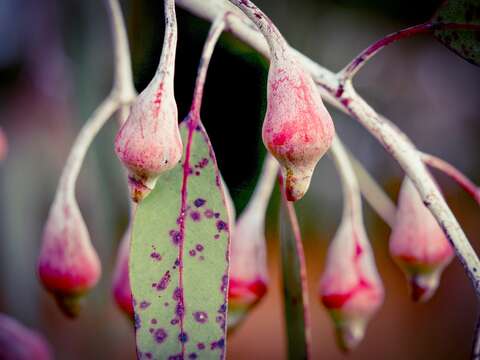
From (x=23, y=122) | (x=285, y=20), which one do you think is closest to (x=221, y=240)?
(x=285, y=20)

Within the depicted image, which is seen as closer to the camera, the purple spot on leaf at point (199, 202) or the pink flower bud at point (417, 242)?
the purple spot on leaf at point (199, 202)

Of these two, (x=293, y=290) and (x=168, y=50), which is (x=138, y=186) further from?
(x=293, y=290)

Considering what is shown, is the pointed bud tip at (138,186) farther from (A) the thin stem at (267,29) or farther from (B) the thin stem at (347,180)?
(B) the thin stem at (347,180)

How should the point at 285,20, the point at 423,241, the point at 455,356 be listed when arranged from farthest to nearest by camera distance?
the point at 455,356 → the point at 285,20 → the point at 423,241

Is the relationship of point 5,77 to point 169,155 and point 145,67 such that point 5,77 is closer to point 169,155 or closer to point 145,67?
point 145,67

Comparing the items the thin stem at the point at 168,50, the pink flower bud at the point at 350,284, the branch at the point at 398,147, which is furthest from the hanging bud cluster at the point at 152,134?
the pink flower bud at the point at 350,284

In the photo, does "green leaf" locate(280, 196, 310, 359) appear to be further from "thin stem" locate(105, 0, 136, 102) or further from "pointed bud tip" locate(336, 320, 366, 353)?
"thin stem" locate(105, 0, 136, 102)
